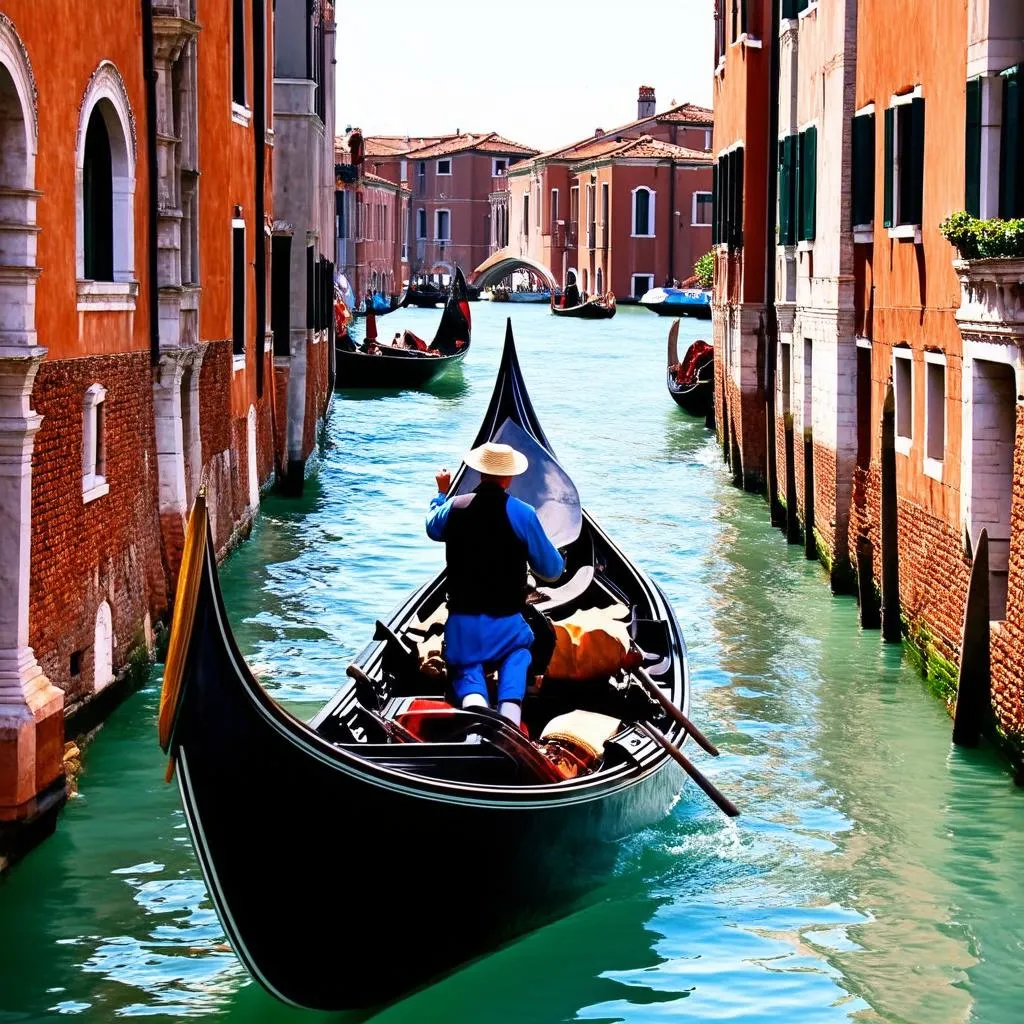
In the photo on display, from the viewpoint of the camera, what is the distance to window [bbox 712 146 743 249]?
16156 millimetres

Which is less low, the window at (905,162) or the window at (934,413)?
the window at (905,162)

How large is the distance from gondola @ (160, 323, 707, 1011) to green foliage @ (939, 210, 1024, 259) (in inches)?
75.2

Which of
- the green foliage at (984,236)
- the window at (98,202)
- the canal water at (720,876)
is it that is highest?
the window at (98,202)

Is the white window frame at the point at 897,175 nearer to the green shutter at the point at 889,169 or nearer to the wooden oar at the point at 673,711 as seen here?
the green shutter at the point at 889,169

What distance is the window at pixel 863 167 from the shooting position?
10.3 meters

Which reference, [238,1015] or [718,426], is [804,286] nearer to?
[718,426]

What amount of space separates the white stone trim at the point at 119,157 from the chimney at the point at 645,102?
58465 mm

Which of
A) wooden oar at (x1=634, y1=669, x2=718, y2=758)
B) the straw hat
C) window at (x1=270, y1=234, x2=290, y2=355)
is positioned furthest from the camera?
window at (x1=270, y1=234, x2=290, y2=355)

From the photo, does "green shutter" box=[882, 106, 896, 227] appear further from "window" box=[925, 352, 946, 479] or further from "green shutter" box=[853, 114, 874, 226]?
"window" box=[925, 352, 946, 479]

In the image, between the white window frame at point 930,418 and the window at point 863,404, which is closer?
the white window frame at point 930,418

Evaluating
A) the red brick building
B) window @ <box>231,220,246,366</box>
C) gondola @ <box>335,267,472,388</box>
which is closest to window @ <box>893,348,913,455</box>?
window @ <box>231,220,246,366</box>

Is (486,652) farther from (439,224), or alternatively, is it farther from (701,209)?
(439,224)

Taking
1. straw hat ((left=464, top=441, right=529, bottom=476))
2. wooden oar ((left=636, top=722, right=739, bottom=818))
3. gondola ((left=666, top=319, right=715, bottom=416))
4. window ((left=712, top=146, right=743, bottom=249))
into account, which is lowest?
wooden oar ((left=636, top=722, right=739, bottom=818))

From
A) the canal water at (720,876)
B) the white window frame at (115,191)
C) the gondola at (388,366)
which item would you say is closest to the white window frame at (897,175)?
the canal water at (720,876)
